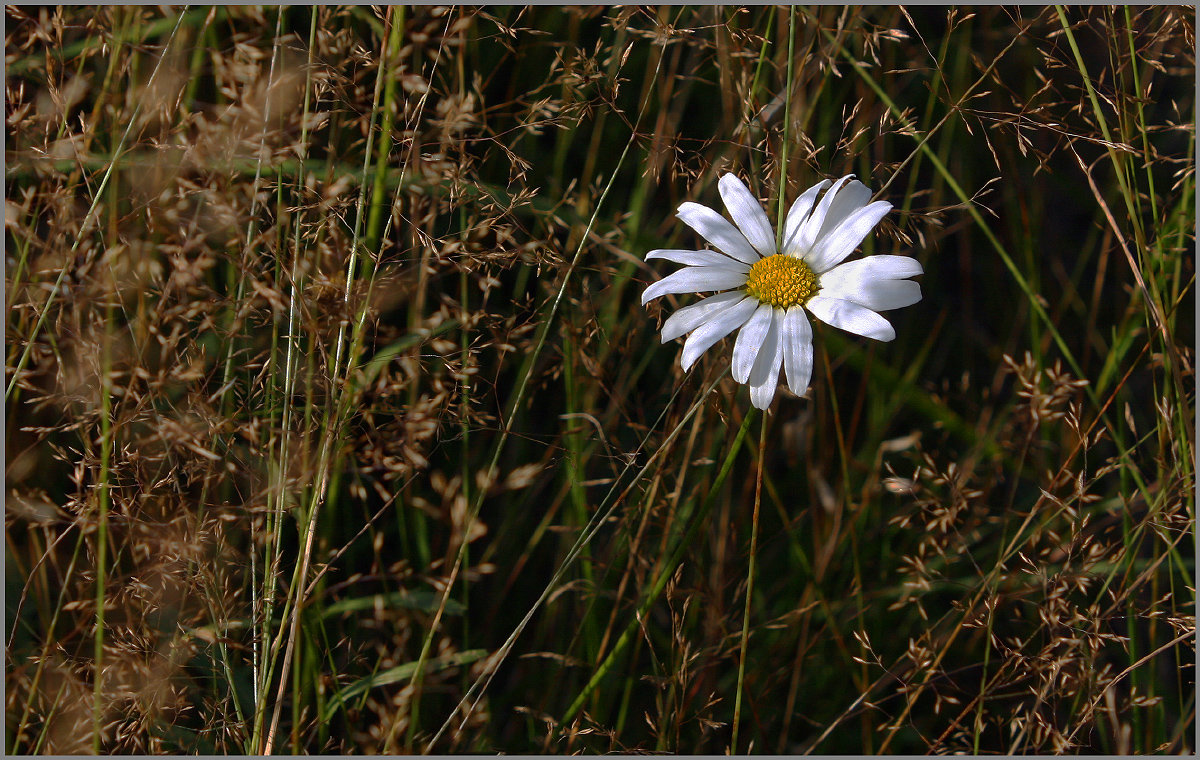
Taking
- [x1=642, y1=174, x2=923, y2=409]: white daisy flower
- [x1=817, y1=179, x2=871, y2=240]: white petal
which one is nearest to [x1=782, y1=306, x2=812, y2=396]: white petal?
[x1=642, y1=174, x2=923, y2=409]: white daisy flower

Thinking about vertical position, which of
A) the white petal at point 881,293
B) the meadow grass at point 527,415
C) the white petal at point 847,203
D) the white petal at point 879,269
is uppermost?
the white petal at point 847,203

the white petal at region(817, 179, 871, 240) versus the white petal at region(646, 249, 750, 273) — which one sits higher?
the white petal at region(817, 179, 871, 240)

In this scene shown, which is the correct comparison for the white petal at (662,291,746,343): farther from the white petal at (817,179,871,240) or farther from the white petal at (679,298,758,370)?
the white petal at (817,179,871,240)

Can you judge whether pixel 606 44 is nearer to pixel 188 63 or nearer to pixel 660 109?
pixel 660 109

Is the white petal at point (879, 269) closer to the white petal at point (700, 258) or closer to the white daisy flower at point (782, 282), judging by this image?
the white daisy flower at point (782, 282)

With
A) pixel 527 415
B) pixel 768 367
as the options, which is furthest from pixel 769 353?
pixel 527 415

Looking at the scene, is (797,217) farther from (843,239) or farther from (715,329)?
(715,329)

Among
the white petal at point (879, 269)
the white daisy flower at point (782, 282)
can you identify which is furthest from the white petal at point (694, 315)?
the white petal at point (879, 269)
